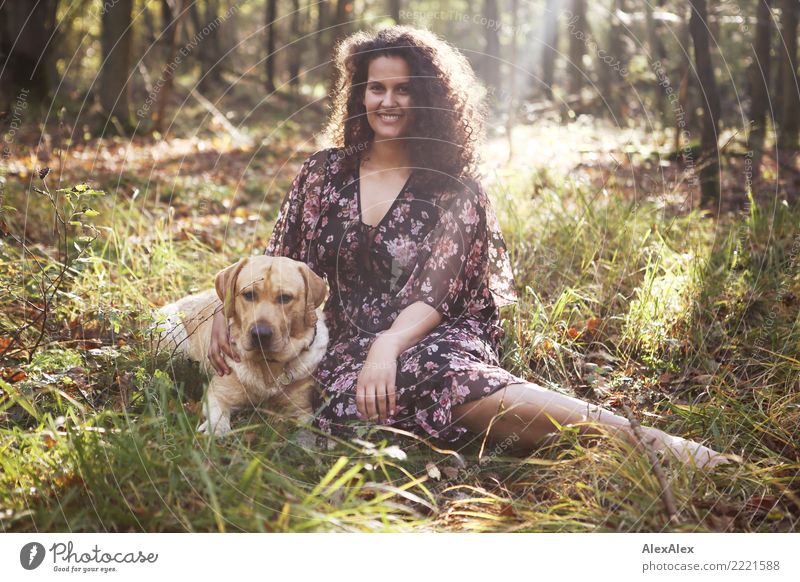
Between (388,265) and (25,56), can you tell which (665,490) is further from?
(25,56)

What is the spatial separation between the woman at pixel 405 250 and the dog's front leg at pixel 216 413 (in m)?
0.14

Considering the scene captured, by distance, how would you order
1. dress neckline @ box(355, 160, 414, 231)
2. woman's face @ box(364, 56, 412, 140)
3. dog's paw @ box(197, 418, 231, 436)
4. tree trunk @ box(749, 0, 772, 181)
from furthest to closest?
tree trunk @ box(749, 0, 772, 181)
dress neckline @ box(355, 160, 414, 231)
woman's face @ box(364, 56, 412, 140)
dog's paw @ box(197, 418, 231, 436)

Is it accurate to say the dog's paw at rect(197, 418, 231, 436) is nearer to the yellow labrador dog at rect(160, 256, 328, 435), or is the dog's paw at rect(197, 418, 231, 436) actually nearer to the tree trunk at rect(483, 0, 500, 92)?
the yellow labrador dog at rect(160, 256, 328, 435)

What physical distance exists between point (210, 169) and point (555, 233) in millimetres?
5714

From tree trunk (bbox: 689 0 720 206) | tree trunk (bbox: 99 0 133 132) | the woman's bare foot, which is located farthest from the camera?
tree trunk (bbox: 99 0 133 132)

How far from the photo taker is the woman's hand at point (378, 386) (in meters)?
3.24

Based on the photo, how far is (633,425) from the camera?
2.92m

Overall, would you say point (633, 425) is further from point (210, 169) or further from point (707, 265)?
point (210, 169)

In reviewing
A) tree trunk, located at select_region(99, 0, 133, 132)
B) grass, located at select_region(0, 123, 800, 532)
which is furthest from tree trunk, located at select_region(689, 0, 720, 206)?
tree trunk, located at select_region(99, 0, 133, 132)

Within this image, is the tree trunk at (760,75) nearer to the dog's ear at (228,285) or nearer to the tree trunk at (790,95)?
the tree trunk at (790,95)

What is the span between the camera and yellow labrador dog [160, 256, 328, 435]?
3.30 metres

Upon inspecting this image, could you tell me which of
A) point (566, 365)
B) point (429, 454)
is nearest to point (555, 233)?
point (566, 365)

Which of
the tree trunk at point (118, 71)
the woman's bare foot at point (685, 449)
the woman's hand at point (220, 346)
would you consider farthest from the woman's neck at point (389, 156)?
the tree trunk at point (118, 71)
